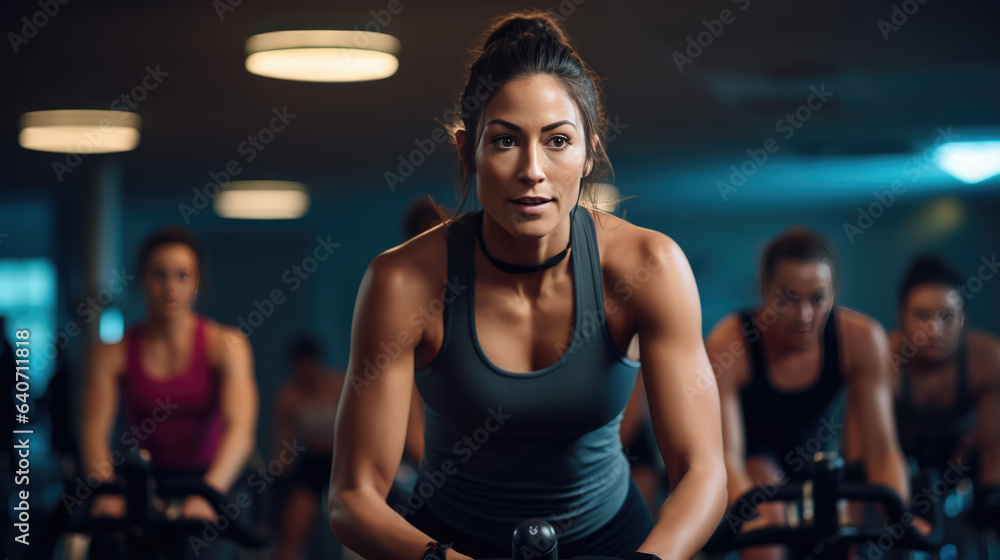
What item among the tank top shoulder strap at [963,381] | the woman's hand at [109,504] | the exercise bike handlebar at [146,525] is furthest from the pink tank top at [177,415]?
the tank top shoulder strap at [963,381]

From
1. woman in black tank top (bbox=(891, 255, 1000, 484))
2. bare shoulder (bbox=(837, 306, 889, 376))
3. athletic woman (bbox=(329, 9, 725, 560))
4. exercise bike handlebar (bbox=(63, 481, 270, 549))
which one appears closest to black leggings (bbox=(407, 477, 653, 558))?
athletic woman (bbox=(329, 9, 725, 560))

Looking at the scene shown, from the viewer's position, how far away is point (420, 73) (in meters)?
2.54

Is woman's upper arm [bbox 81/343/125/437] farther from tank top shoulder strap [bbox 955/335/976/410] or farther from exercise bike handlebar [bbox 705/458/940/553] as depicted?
tank top shoulder strap [bbox 955/335/976/410]

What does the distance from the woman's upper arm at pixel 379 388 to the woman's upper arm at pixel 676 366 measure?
0.28 metres

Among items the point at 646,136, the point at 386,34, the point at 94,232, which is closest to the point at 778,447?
the point at 646,136

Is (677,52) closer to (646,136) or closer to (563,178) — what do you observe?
(646,136)

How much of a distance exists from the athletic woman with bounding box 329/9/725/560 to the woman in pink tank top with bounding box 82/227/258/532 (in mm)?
1008

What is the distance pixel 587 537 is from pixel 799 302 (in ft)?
3.77

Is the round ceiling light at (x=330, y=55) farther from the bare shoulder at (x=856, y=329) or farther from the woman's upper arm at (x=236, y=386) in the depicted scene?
the bare shoulder at (x=856, y=329)

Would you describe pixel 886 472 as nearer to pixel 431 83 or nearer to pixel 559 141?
pixel 559 141

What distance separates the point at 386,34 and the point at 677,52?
87 cm

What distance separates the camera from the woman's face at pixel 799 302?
201cm

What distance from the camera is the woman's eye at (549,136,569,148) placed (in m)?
1.00

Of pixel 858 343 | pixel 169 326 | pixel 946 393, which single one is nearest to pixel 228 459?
pixel 169 326
